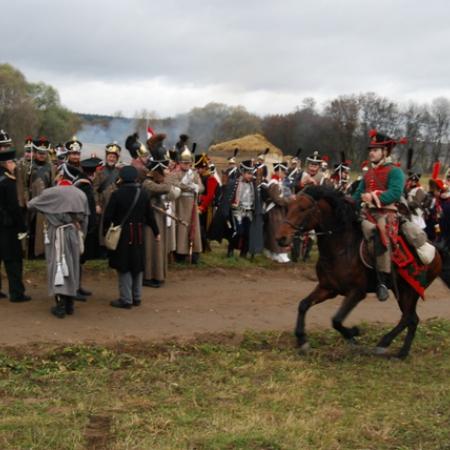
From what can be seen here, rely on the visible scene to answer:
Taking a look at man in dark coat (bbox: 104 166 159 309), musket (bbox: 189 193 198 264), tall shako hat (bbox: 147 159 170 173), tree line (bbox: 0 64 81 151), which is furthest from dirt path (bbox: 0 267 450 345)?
tree line (bbox: 0 64 81 151)

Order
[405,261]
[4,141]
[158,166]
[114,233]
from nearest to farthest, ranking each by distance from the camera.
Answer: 1. [405,261]
2. [114,233]
3. [4,141]
4. [158,166]

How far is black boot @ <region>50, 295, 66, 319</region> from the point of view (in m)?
9.30

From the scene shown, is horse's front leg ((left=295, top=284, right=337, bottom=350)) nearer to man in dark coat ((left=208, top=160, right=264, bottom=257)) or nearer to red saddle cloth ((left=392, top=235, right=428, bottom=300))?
red saddle cloth ((left=392, top=235, right=428, bottom=300))

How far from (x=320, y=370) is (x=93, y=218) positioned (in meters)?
4.36

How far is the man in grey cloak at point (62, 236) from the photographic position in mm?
9125

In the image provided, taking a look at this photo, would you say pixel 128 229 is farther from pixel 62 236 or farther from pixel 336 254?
pixel 336 254

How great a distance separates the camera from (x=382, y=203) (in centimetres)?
827

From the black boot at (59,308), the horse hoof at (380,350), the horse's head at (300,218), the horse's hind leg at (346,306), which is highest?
the horse's head at (300,218)

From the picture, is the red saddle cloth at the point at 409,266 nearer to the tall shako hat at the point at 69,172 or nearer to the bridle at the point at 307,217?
the bridle at the point at 307,217

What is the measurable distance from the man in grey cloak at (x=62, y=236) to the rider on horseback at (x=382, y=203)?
12.3ft

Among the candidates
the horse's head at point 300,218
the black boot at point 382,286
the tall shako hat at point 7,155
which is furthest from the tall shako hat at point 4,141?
the black boot at point 382,286

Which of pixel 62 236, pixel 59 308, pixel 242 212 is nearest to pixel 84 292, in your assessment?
pixel 59 308

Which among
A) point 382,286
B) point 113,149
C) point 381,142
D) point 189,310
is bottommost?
point 189,310

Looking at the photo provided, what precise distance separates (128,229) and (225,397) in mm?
4034
